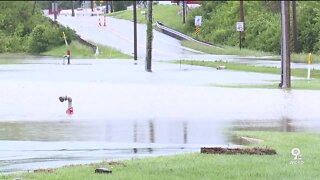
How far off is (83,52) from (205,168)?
53.5 m

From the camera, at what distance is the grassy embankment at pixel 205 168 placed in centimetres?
1052

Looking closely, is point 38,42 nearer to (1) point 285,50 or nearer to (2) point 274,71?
(2) point 274,71

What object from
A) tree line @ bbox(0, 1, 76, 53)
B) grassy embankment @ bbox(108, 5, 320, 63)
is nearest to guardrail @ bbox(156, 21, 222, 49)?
grassy embankment @ bbox(108, 5, 320, 63)

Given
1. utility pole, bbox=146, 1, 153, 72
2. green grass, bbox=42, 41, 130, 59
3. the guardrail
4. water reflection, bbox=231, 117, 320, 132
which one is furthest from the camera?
the guardrail

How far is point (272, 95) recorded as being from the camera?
27.1m

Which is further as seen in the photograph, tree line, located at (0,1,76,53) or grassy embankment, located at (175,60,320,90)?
tree line, located at (0,1,76,53)

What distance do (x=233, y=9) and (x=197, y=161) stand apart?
68533 millimetres

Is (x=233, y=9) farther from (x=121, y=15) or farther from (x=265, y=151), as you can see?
(x=265, y=151)

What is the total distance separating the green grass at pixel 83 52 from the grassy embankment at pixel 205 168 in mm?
46361

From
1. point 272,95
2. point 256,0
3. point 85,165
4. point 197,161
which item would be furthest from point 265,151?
point 256,0

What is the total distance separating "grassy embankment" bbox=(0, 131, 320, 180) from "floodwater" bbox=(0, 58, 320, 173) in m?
1.21

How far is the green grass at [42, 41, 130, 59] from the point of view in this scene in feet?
197

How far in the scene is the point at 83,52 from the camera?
6412 centimetres

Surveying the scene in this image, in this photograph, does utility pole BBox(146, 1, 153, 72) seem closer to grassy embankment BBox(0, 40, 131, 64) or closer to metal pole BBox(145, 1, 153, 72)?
metal pole BBox(145, 1, 153, 72)
